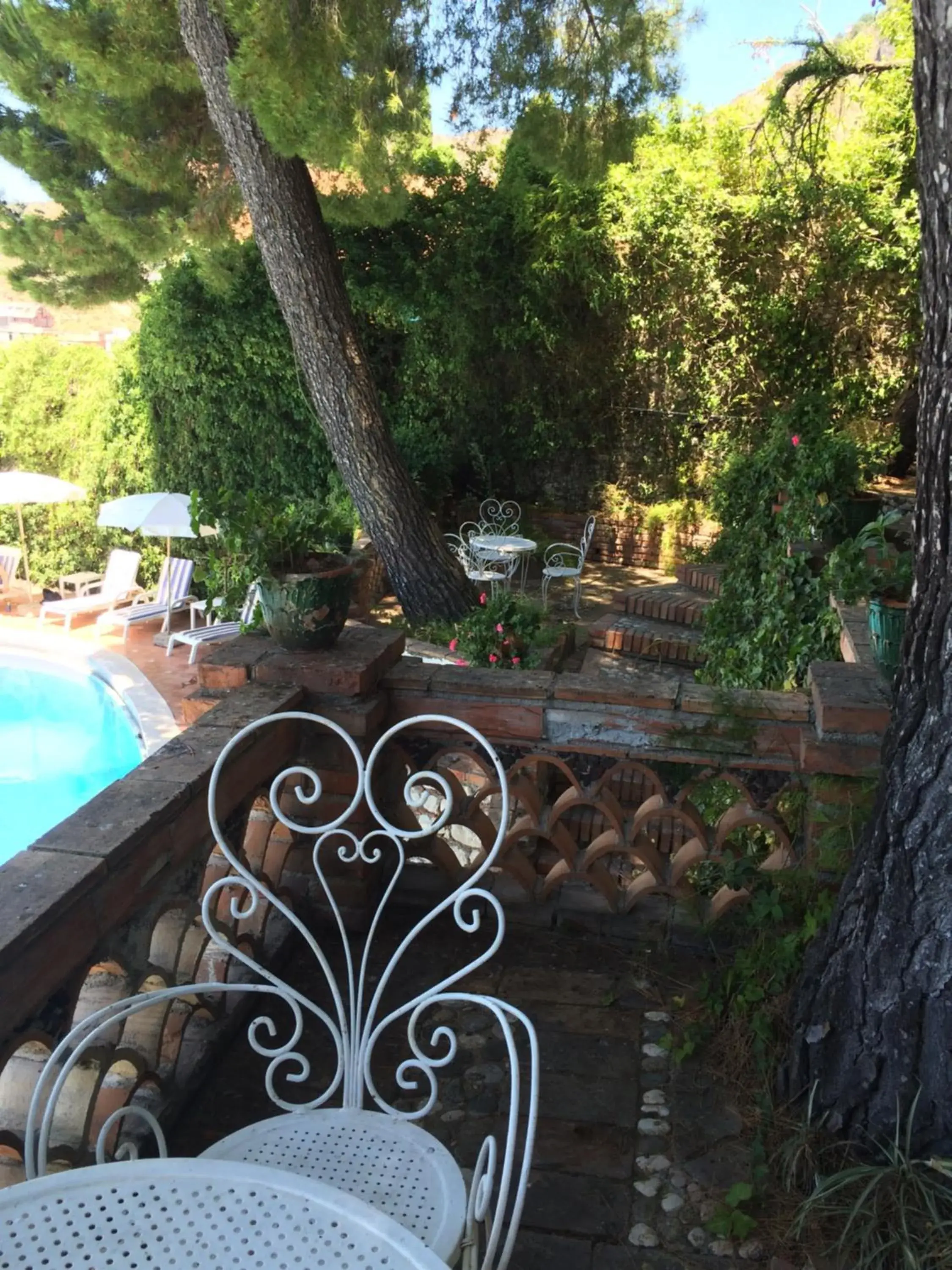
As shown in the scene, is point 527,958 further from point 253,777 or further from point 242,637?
point 242,637

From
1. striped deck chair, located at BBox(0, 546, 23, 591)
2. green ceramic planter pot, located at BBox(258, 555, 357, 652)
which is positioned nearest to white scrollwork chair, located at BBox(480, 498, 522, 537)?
striped deck chair, located at BBox(0, 546, 23, 591)

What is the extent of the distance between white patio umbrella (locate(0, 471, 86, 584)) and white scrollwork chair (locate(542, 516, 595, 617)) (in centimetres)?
516

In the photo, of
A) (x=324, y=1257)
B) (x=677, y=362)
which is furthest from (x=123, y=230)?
(x=324, y=1257)

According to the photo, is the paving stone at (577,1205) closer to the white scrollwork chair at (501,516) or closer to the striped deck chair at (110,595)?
the white scrollwork chair at (501,516)

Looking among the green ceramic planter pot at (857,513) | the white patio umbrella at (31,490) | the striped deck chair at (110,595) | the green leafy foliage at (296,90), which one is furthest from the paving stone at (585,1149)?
the white patio umbrella at (31,490)

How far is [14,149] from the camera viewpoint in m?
8.55

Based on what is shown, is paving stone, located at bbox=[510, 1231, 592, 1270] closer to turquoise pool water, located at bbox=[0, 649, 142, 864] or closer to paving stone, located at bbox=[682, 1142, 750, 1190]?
paving stone, located at bbox=[682, 1142, 750, 1190]

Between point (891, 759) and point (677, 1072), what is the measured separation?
2.63ft

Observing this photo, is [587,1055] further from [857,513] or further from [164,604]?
[164,604]

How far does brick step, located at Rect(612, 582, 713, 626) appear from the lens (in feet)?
23.8

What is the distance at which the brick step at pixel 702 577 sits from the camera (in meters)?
7.77

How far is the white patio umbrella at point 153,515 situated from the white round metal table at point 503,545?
2592mm

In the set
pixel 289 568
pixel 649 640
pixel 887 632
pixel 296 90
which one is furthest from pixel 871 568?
pixel 296 90

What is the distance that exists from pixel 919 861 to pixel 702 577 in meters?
6.67
